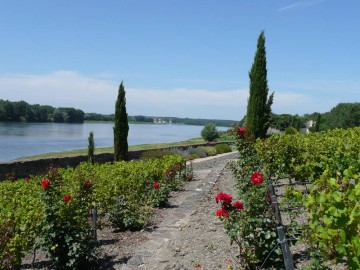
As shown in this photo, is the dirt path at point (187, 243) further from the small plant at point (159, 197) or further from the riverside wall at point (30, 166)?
the riverside wall at point (30, 166)

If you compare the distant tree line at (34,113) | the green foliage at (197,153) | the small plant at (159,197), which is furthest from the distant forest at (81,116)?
the small plant at (159,197)

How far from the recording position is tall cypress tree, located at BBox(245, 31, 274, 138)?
22359mm

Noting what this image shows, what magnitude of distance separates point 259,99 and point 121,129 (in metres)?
9.16

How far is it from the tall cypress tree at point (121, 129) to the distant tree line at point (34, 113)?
84.8 m

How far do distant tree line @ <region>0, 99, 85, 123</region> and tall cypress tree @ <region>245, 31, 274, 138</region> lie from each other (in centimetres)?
8904

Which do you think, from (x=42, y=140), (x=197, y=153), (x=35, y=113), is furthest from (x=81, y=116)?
(x=197, y=153)

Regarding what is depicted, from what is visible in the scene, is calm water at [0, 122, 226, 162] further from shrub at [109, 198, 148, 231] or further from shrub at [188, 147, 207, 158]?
shrub at [109, 198, 148, 231]

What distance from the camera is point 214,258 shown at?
5598mm

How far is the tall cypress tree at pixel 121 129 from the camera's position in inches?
827

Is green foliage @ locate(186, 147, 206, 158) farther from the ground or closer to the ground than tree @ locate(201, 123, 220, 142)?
closer to the ground

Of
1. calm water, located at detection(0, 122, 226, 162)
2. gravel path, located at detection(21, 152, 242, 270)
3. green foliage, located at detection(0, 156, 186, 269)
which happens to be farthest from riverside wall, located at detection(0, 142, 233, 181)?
calm water, located at detection(0, 122, 226, 162)

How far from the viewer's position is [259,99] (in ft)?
73.3

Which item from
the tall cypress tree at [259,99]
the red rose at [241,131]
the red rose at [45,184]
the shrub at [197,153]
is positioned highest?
the tall cypress tree at [259,99]

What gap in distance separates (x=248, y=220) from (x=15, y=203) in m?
4.70
